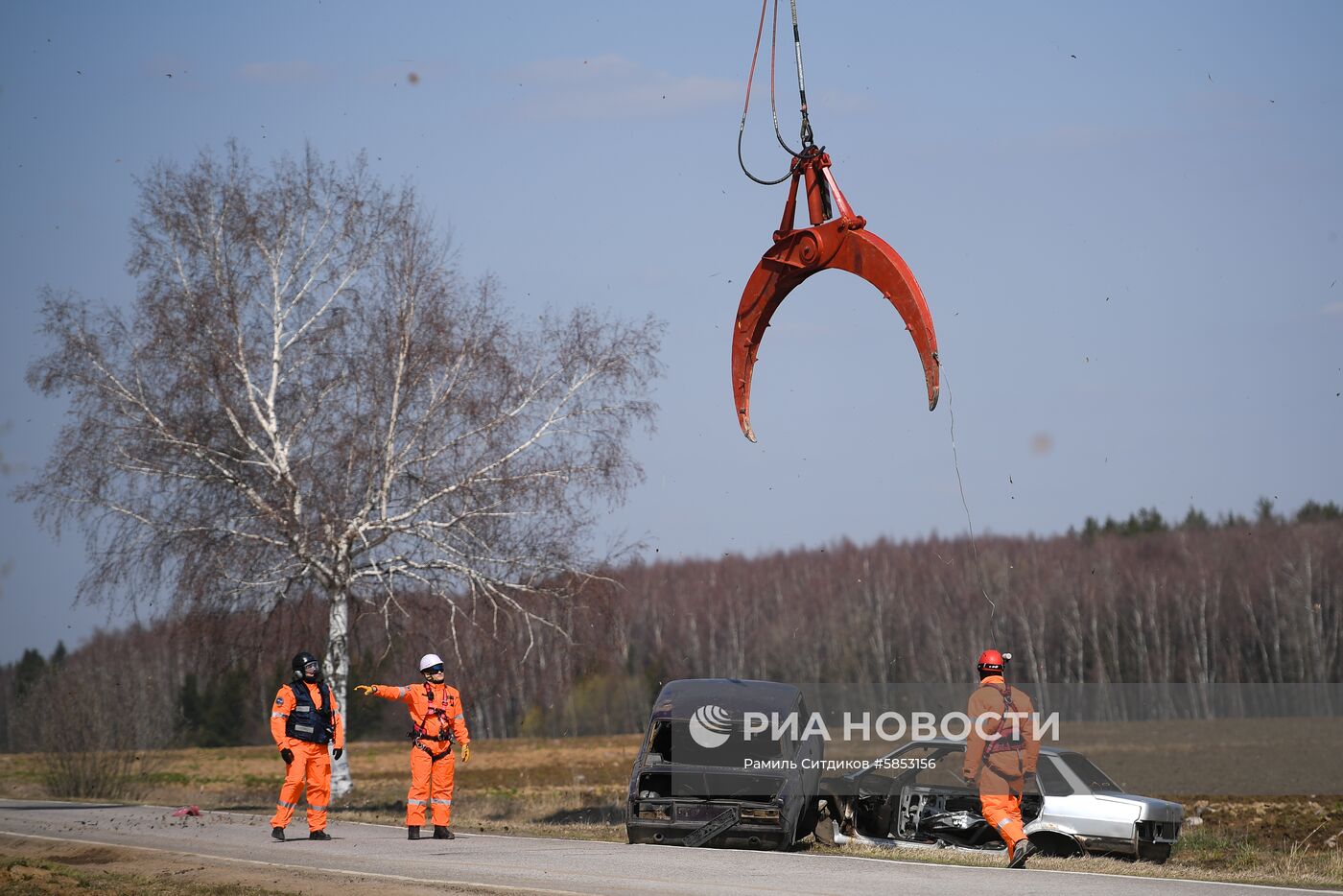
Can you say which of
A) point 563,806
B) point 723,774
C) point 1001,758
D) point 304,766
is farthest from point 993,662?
point 563,806

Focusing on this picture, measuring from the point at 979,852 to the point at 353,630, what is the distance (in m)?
13.4

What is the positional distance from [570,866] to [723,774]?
98.5 inches

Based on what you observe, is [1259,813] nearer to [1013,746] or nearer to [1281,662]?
[1013,746]

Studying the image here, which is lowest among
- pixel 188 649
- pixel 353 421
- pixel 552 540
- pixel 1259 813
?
pixel 1259 813

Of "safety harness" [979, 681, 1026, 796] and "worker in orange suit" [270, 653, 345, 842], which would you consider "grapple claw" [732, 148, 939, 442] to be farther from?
"worker in orange suit" [270, 653, 345, 842]

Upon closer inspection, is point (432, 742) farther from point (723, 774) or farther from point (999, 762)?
point (999, 762)

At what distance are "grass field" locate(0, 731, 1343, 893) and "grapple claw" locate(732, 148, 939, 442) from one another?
185 inches

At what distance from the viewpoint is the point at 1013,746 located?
1260 cm

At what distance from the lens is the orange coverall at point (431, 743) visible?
49.6 feet

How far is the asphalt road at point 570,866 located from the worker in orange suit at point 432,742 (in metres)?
0.31

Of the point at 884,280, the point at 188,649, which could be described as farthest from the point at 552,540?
the point at 884,280

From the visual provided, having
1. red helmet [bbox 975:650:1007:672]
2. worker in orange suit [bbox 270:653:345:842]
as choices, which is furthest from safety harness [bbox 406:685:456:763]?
red helmet [bbox 975:650:1007:672]

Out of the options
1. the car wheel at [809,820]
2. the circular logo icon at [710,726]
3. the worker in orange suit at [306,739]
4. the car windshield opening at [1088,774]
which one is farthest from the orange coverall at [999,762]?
the worker in orange suit at [306,739]

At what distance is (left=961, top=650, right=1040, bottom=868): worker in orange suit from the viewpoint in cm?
1251
